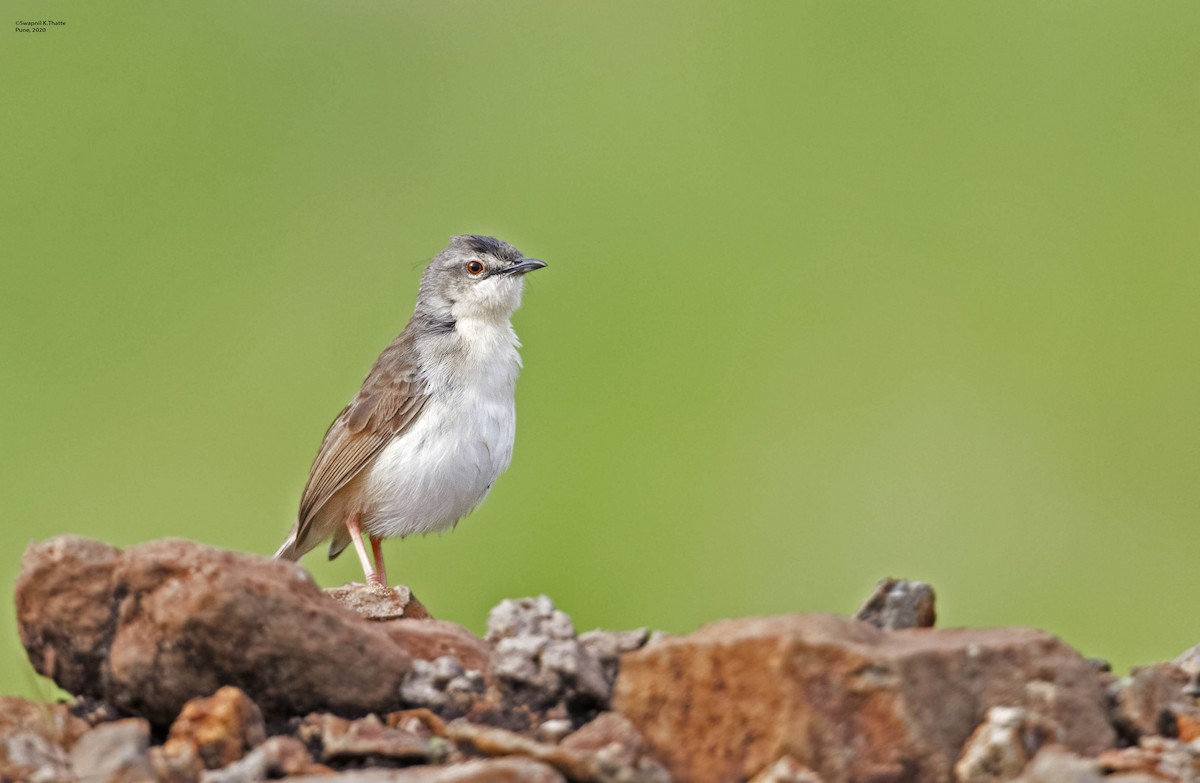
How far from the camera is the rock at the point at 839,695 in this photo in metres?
4.00

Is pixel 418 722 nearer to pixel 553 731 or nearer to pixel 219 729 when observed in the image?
pixel 553 731

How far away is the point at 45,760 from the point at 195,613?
65cm

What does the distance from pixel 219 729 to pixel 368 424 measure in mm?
5649

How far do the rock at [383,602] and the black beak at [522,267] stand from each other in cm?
364

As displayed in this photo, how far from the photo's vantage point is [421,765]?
4383 mm

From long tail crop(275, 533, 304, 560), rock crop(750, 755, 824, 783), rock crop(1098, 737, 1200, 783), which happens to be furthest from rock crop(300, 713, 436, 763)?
long tail crop(275, 533, 304, 560)

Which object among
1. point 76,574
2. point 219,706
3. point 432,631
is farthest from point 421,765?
point 76,574

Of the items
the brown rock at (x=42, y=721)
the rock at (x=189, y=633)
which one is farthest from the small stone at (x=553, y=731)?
the brown rock at (x=42, y=721)

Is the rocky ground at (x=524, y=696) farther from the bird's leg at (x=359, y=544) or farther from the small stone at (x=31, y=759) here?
the bird's leg at (x=359, y=544)

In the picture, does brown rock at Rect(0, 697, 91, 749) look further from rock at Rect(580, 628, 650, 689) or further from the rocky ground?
rock at Rect(580, 628, 650, 689)

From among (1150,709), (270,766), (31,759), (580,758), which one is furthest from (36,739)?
(1150,709)

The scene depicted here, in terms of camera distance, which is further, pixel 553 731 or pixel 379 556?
pixel 379 556

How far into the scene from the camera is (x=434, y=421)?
9711 mm

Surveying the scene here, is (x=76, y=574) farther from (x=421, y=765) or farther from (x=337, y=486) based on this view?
(x=337, y=486)
